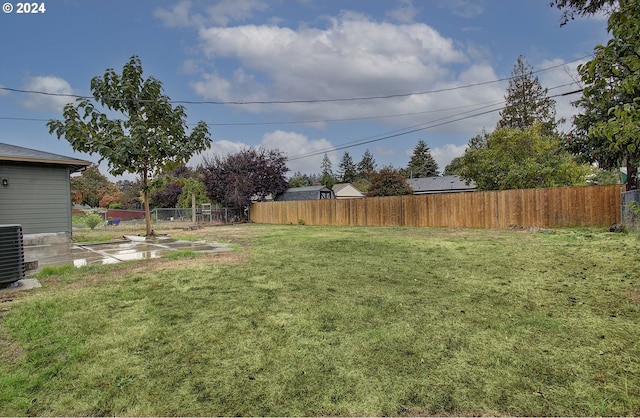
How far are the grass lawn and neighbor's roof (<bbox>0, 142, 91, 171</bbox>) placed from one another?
652 centimetres

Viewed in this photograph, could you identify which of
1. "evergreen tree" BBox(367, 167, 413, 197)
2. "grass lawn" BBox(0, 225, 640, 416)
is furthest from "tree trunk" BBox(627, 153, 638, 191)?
"evergreen tree" BBox(367, 167, 413, 197)

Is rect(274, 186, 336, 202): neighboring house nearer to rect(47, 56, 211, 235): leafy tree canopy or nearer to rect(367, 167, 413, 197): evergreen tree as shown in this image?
rect(367, 167, 413, 197): evergreen tree

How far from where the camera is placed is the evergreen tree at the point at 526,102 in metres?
26.7

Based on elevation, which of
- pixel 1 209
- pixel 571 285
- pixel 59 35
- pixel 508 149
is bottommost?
pixel 571 285

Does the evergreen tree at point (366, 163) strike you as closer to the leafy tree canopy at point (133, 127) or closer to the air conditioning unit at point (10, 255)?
the leafy tree canopy at point (133, 127)

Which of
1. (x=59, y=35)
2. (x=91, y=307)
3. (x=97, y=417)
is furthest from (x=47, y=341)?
(x=59, y=35)

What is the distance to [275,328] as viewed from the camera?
2662mm

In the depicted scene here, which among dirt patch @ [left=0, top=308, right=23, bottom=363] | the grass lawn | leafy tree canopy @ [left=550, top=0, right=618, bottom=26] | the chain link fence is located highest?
leafy tree canopy @ [left=550, top=0, right=618, bottom=26]

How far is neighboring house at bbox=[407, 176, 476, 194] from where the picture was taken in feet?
99.6

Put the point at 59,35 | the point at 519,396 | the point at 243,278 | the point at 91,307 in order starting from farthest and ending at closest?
the point at 59,35, the point at 243,278, the point at 91,307, the point at 519,396

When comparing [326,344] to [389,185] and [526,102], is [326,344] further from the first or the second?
[526,102]

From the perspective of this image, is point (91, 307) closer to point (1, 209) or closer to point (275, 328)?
point (275, 328)

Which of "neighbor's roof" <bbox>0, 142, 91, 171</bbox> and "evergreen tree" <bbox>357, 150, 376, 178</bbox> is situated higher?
"evergreen tree" <bbox>357, 150, 376, 178</bbox>

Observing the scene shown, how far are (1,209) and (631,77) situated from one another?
519 inches
